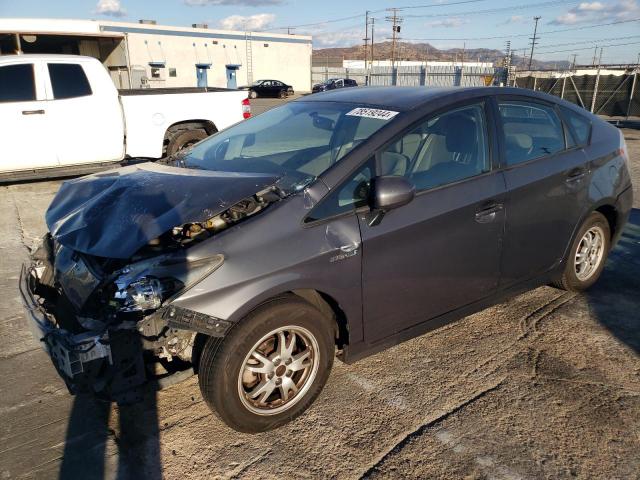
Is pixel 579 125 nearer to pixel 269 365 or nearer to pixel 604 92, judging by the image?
pixel 269 365

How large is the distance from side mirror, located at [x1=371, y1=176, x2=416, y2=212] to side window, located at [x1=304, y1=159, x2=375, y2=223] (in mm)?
91

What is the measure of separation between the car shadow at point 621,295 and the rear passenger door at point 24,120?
7654 millimetres

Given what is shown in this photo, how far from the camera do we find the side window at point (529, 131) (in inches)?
142

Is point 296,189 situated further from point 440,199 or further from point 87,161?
point 87,161

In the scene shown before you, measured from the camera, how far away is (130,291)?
8.15 ft

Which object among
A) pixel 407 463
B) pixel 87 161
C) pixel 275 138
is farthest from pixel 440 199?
pixel 87 161

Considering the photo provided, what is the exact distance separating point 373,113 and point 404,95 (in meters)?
0.35

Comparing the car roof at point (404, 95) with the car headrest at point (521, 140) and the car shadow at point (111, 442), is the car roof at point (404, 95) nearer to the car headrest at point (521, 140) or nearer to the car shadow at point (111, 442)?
the car headrest at point (521, 140)

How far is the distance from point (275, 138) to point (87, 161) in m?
5.66

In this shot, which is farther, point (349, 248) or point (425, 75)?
point (425, 75)

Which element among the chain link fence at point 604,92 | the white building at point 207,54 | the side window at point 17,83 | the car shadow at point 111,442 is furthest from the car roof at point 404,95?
the white building at point 207,54

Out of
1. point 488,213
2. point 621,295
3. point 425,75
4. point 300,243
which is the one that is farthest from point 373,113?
point 425,75

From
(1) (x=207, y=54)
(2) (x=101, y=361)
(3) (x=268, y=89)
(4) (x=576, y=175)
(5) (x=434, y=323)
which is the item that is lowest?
(3) (x=268, y=89)

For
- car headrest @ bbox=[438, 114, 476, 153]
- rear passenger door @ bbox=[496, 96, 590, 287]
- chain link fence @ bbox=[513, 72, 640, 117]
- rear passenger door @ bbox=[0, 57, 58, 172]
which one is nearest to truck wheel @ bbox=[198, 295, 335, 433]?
car headrest @ bbox=[438, 114, 476, 153]
